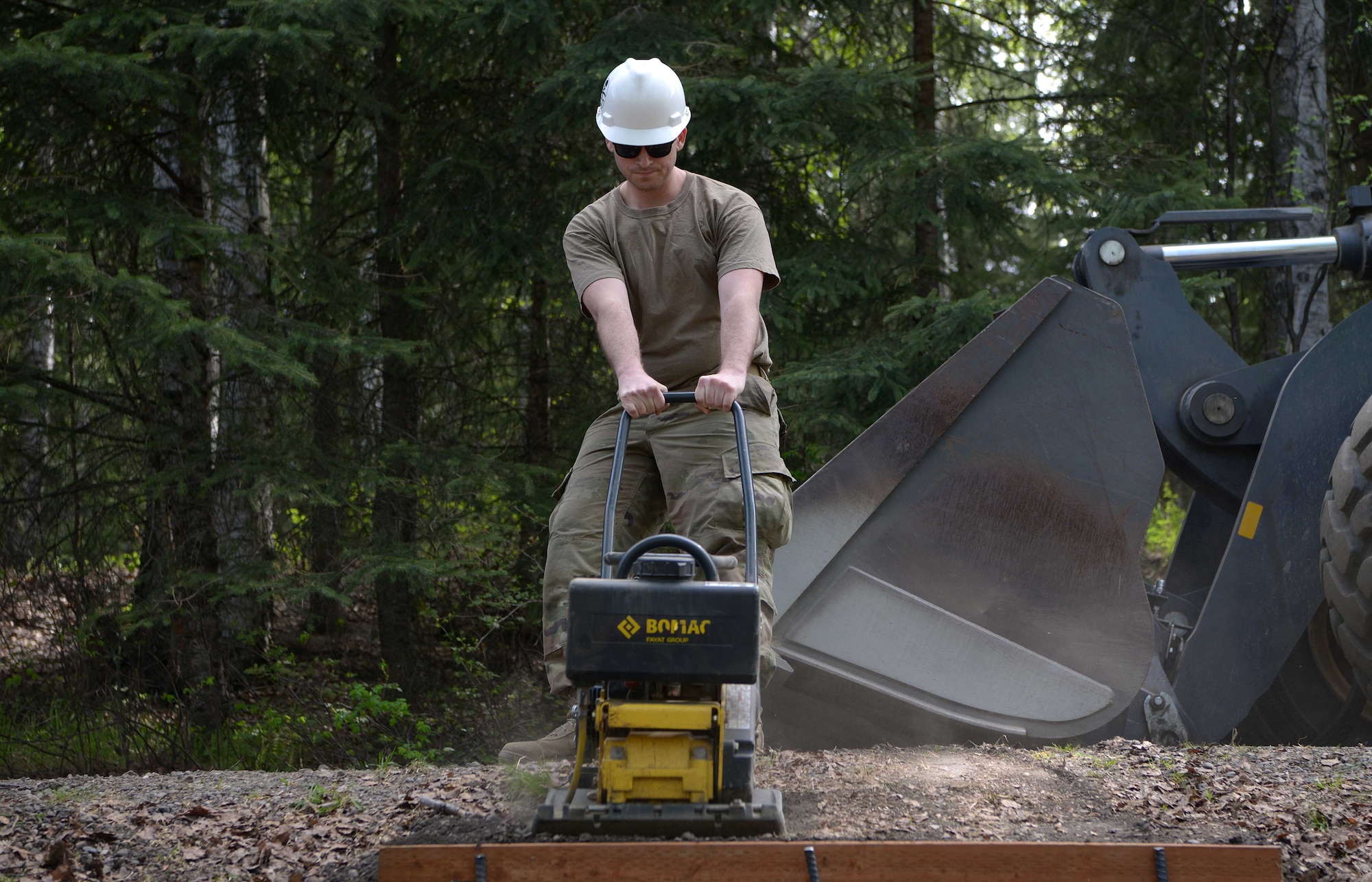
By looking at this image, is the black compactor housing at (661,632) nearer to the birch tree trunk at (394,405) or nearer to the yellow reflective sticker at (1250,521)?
the yellow reflective sticker at (1250,521)

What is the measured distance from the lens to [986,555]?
4.34 meters

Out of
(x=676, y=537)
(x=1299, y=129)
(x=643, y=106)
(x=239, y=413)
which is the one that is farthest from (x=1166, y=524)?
(x=676, y=537)

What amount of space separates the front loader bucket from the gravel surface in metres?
0.20

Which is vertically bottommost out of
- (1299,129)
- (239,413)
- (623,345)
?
(239,413)

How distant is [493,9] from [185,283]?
8.15ft

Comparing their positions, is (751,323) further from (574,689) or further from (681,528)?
(574,689)

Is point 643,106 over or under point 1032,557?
over

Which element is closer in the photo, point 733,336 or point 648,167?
point 733,336

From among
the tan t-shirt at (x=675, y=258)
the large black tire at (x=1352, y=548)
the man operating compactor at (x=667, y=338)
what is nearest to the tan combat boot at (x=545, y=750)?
the man operating compactor at (x=667, y=338)

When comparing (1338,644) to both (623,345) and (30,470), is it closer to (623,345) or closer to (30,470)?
(623,345)

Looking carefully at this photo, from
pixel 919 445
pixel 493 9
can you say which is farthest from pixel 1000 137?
pixel 919 445

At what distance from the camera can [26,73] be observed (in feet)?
20.4

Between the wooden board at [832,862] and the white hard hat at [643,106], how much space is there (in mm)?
1921

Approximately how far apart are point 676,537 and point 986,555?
6.00ft
